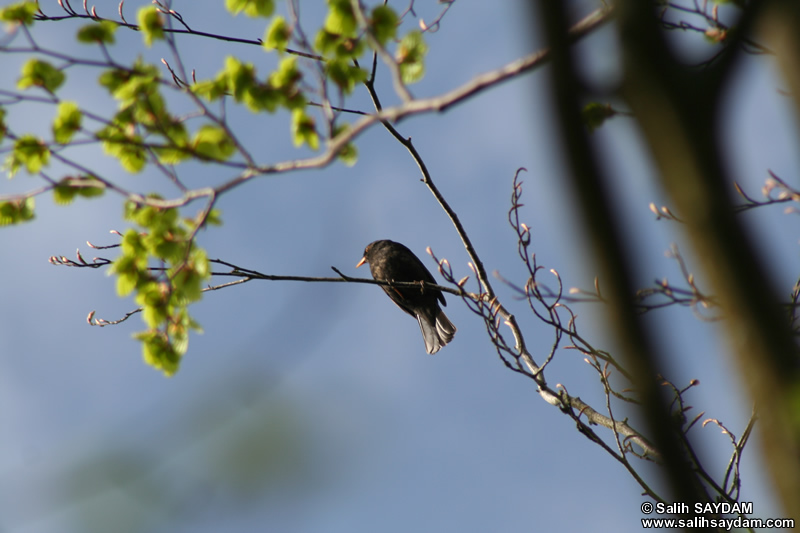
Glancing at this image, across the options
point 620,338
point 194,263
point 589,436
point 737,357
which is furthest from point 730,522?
point 194,263

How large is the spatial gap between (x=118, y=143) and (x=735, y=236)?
241 cm

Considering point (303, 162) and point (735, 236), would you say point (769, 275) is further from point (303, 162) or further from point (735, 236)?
point (303, 162)

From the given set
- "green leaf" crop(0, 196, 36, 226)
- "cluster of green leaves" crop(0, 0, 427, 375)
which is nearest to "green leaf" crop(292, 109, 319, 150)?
"cluster of green leaves" crop(0, 0, 427, 375)

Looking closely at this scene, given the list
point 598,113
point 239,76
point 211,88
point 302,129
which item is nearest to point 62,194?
point 211,88

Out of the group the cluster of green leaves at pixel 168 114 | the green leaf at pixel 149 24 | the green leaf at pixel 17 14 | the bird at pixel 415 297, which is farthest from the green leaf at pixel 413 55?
the bird at pixel 415 297

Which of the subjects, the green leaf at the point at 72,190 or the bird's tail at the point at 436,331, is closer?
the green leaf at the point at 72,190

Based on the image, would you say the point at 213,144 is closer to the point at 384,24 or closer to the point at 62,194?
Answer: the point at 62,194

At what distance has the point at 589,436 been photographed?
3619 mm

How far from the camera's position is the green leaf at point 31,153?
266cm

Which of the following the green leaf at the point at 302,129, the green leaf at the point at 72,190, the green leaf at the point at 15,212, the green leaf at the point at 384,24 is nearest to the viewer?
the green leaf at the point at 384,24

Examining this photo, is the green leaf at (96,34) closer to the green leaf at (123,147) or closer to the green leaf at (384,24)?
the green leaf at (123,147)

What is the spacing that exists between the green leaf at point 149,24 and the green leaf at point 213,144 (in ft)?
1.77

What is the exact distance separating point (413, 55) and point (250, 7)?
0.74m

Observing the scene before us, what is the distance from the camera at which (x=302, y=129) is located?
8.73 feet
